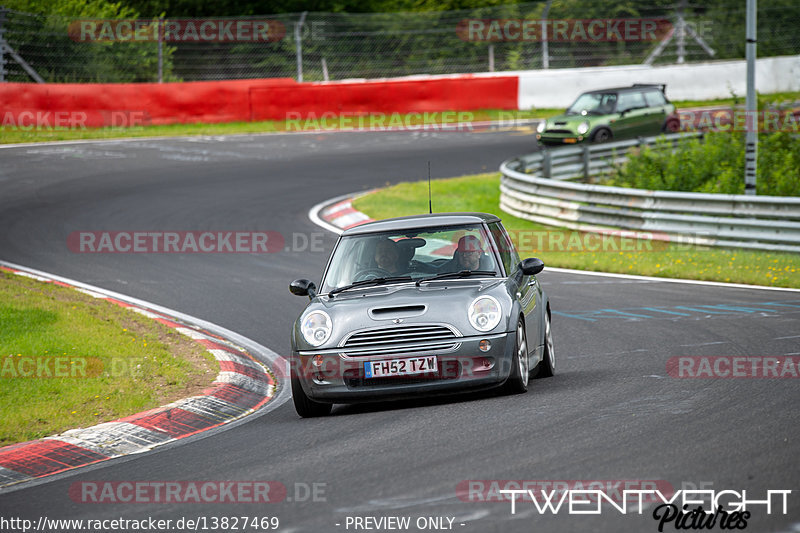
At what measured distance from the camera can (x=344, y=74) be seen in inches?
1267

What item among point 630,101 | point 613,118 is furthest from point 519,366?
point 630,101

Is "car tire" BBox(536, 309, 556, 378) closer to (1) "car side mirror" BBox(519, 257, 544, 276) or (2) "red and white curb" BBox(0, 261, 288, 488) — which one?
(1) "car side mirror" BBox(519, 257, 544, 276)

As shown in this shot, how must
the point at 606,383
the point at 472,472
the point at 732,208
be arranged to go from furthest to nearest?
the point at 732,208 < the point at 606,383 < the point at 472,472

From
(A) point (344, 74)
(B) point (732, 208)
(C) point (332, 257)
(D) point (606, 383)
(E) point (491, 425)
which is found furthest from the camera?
(A) point (344, 74)

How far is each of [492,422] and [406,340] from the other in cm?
102

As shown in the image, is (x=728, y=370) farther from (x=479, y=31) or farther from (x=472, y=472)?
(x=479, y=31)

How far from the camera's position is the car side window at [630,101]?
2708cm

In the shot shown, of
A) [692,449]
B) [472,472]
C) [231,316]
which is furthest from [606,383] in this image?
[231,316]

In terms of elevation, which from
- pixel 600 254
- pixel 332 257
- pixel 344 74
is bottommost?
pixel 600 254

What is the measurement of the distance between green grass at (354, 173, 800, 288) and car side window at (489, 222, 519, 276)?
577cm

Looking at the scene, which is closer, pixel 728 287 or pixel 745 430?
pixel 745 430

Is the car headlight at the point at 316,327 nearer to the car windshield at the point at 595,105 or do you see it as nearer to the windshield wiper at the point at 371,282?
the windshield wiper at the point at 371,282

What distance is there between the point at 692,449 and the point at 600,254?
1066 cm

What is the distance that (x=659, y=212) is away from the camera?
16906 mm
